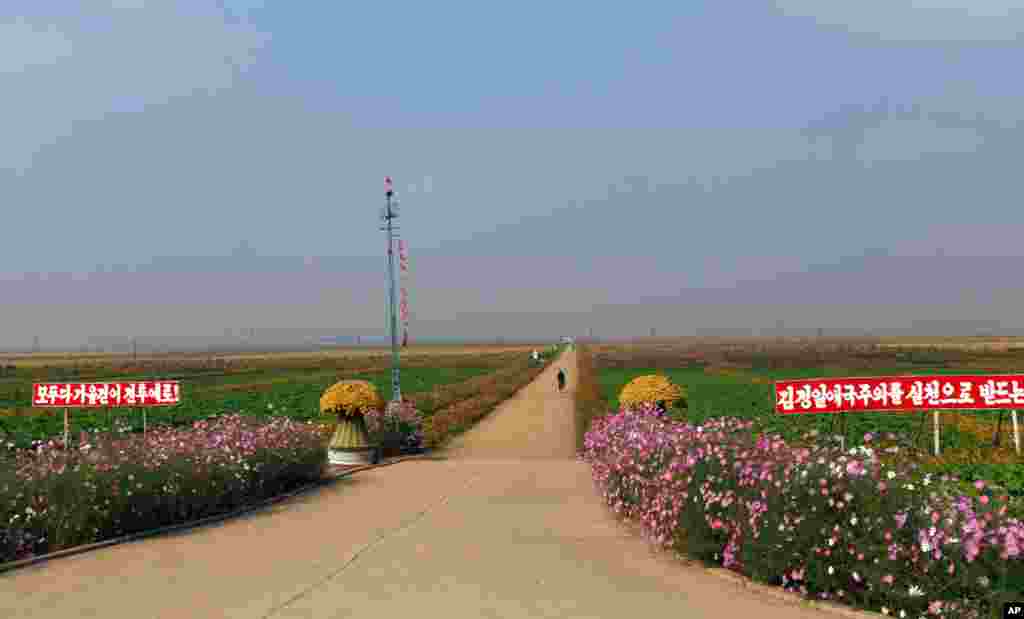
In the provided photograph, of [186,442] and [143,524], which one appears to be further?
[186,442]

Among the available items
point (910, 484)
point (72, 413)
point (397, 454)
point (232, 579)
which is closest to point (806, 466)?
point (910, 484)

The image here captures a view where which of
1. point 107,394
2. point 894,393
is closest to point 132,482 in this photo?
point 107,394

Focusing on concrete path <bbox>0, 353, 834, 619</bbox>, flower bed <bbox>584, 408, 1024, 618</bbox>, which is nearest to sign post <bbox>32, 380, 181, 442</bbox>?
concrete path <bbox>0, 353, 834, 619</bbox>

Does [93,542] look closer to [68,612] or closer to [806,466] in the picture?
[68,612]

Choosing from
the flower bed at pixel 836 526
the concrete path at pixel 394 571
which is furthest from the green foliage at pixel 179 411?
the flower bed at pixel 836 526

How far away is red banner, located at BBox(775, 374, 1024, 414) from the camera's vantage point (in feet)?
42.8

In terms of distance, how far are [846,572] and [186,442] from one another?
386 inches

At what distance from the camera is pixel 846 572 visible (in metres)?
7.04

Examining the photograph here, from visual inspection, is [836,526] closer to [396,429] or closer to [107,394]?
[107,394]

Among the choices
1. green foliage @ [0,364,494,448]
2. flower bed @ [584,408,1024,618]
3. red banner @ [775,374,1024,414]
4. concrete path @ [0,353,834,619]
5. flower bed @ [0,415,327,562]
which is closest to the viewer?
flower bed @ [584,408,1024,618]

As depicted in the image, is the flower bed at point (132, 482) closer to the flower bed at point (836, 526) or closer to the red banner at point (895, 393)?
the flower bed at point (836, 526)

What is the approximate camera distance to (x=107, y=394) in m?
15.9

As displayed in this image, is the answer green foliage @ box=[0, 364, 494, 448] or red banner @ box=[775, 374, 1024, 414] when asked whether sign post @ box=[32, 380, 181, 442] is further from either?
red banner @ box=[775, 374, 1024, 414]

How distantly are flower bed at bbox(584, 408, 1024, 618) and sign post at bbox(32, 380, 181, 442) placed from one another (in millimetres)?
10154
